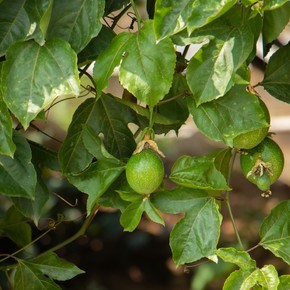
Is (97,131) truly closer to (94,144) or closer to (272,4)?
(94,144)

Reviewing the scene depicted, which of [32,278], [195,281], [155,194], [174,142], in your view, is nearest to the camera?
[155,194]

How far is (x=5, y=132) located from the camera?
995 millimetres

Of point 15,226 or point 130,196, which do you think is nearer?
point 130,196

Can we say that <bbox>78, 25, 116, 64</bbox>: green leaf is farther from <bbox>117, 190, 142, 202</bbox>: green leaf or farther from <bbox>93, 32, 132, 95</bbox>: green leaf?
<bbox>117, 190, 142, 202</bbox>: green leaf

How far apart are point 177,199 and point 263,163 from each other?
0.46ft

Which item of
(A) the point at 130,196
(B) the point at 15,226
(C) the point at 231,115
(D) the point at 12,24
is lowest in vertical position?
(B) the point at 15,226

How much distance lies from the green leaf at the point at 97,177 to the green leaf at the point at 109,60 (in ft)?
0.43

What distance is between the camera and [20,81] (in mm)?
975

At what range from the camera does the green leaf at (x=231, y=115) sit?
1027mm

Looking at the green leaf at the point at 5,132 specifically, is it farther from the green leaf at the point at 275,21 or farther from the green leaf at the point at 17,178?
the green leaf at the point at 275,21

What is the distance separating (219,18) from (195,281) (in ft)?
5.95

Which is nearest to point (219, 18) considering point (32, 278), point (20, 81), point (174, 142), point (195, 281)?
point (20, 81)

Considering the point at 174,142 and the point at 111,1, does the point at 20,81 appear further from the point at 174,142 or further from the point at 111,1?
the point at 174,142

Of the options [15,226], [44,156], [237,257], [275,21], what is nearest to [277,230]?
[237,257]
